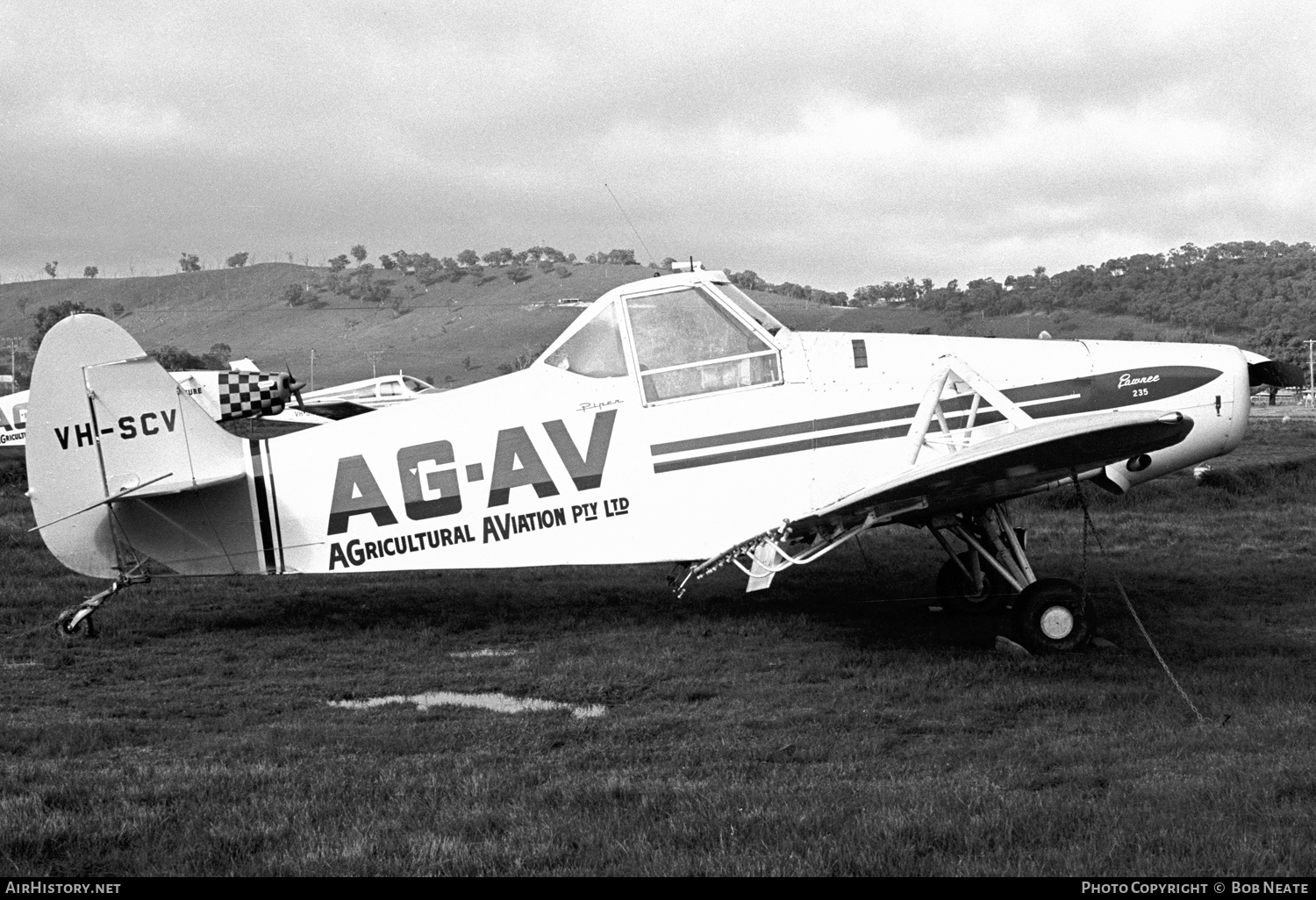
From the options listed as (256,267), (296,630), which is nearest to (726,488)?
(296,630)

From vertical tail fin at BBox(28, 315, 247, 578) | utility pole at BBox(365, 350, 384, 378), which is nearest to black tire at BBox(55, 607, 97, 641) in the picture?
vertical tail fin at BBox(28, 315, 247, 578)

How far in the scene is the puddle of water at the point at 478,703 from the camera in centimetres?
709

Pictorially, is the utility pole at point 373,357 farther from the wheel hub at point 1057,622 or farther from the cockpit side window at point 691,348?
the wheel hub at point 1057,622

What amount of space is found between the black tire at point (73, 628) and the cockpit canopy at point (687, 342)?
4.53 meters

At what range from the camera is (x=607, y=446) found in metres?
9.17

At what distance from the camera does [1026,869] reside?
4.11m

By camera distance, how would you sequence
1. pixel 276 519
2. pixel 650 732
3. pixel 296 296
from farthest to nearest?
pixel 296 296
pixel 276 519
pixel 650 732

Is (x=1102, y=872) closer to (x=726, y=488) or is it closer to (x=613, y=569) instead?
(x=726, y=488)

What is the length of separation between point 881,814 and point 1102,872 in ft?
2.91

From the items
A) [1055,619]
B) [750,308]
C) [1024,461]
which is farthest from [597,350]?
[1055,619]

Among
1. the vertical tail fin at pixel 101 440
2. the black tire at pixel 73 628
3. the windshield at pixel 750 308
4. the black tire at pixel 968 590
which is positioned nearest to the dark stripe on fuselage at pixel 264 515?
the vertical tail fin at pixel 101 440

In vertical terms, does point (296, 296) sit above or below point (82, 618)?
above

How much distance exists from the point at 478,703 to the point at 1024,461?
3.89 meters

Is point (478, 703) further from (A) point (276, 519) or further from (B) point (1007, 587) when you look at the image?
(B) point (1007, 587)
